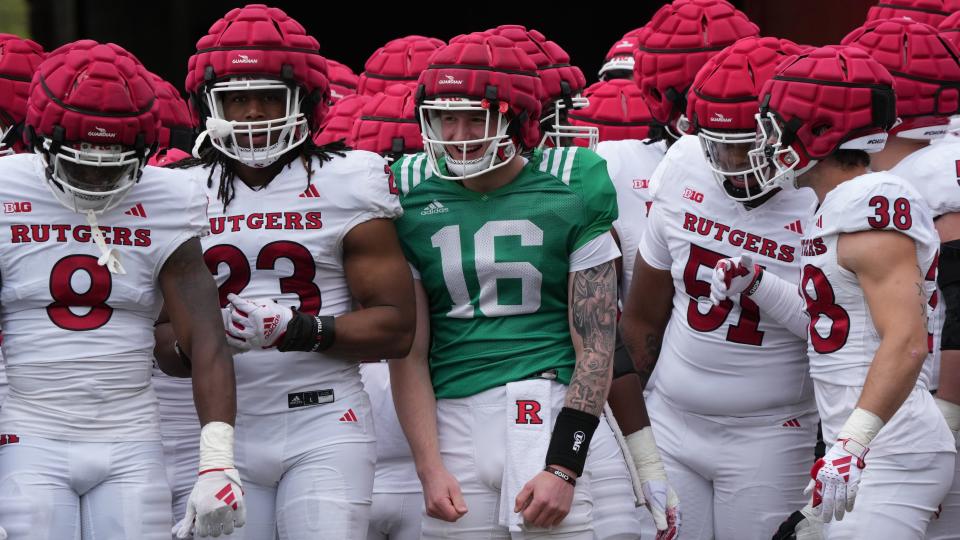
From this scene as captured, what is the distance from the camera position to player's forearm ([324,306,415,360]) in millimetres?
4062

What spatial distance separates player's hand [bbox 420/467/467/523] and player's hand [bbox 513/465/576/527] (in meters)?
0.15

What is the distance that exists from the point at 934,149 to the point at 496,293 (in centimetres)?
141

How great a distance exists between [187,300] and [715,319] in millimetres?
1569

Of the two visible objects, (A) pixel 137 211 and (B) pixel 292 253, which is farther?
(B) pixel 292 253

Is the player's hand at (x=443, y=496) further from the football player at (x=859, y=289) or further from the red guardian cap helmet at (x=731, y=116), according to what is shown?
the red guardian cap helmet at (x=731, y=116)

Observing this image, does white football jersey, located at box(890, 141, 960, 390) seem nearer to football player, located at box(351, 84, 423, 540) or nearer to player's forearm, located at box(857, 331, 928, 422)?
player's forearm, located at box(857, 331, 928, 422)

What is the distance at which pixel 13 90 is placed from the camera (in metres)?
4.97

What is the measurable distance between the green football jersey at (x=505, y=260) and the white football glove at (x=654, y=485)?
1.11 ft

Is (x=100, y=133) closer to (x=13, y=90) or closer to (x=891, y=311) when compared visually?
(x=13, y=90)

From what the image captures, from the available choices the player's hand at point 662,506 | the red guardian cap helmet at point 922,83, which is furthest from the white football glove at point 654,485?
the red guardian cap helmet at point 922,83

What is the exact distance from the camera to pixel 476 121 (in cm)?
416

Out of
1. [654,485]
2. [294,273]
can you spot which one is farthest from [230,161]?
[654,485]

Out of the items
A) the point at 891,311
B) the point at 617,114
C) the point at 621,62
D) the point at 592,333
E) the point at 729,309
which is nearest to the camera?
the point at 891,311

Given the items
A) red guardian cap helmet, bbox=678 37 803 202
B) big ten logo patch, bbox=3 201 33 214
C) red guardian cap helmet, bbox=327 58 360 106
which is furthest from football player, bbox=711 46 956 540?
red guardian cap helmet, bbox=327 58 360 106
